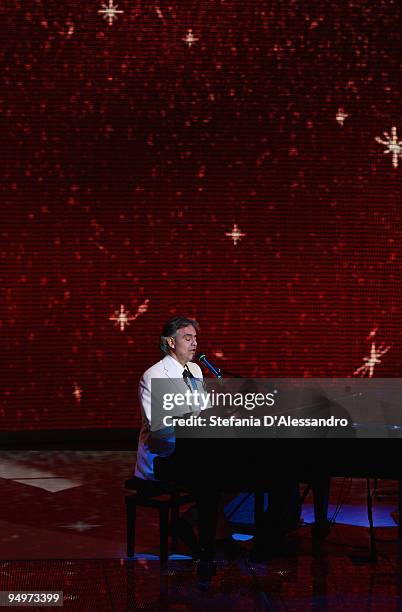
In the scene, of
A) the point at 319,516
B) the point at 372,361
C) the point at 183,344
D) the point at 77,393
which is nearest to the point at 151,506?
the point at 183,344

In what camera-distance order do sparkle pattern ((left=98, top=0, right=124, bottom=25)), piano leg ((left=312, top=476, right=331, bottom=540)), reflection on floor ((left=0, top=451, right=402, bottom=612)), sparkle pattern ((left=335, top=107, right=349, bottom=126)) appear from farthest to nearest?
1. sparkle pattern ((left=335, top=107, right=349, bottom=126))
2. sparkle pattern ((left=98, top=0, right=124, bottom=25))
3. piano leg ((left=312, top=476, right=331, bottom=540))
4. reflection on floor ((left=0, top=451, right=402, bottom=612))

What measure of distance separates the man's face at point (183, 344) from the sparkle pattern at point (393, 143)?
3.74m

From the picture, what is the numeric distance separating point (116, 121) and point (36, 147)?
2.22ft

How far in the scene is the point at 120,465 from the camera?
258 inches

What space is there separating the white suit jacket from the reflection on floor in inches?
17.3

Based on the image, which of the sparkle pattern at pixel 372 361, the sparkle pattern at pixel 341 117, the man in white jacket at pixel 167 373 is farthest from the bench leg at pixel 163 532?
the sparkle pattern at pixel 341 117

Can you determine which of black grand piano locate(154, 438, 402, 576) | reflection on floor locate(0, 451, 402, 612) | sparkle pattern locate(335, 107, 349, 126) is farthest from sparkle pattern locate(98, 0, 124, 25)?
black grand piano locate(154, 438, 402, 576)

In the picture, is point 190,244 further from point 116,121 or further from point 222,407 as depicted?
point 222,407

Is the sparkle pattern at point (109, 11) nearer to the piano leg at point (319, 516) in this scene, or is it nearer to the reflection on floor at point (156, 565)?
the reflection on floor at point (156, 565)

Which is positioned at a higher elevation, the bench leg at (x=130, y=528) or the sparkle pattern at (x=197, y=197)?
the sparkle pattern at (x=197, y=197)

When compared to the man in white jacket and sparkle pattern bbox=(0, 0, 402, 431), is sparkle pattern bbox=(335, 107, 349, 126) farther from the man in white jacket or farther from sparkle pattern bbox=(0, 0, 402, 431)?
the man in white jacket

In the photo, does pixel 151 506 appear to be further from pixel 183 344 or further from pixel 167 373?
Result: pixel 183 344

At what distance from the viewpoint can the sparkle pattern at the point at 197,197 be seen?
707 centimetres

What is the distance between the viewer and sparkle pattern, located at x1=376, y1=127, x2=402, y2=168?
7.18 meters
